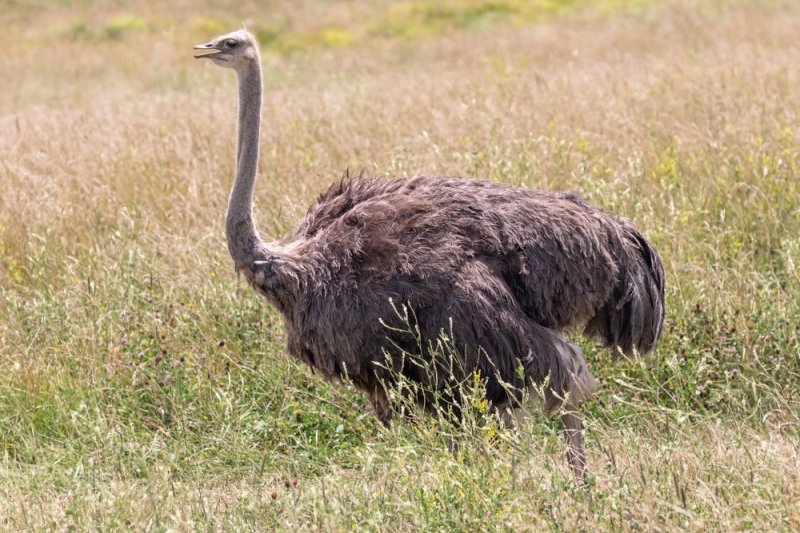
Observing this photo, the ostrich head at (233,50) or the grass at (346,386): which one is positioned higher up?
the ostrich head at (233,50)

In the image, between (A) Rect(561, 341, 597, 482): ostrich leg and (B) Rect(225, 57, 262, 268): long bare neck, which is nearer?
(A) Rect(561, 341, 597, 482): ostrich leg

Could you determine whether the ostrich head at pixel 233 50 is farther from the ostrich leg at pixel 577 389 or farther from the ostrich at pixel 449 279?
the ostrich leg at pixel 577 389

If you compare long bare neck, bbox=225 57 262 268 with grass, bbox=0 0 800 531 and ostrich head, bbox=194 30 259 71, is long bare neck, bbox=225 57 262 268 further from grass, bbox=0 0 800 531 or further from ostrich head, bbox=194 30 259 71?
grass, bbox=0 0 800 531

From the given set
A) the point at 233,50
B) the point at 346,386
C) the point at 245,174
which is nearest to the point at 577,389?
the point at 346,386

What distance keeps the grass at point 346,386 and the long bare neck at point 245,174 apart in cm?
81

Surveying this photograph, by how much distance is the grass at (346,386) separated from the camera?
3291mm

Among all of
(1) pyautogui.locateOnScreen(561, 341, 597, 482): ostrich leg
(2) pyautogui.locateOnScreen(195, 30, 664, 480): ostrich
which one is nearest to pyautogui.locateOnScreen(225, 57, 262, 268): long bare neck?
(2) pyautogui.locateOnScreen(195, 30, 664, 480): ostrich

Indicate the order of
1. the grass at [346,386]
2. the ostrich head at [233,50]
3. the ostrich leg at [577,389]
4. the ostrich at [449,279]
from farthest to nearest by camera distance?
1. the ostrich head at [233,50]
2. the ostrich leg at [577,389]
3. the ostrich at [449,279]
4. the grass at [346,386]

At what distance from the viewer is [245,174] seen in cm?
413

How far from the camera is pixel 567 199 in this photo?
4.23m

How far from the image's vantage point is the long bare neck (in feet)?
13.2

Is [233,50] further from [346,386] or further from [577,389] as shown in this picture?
[577,389]

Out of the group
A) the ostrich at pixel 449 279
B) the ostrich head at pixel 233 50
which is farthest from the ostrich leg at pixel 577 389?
the ostrich head at pixel 233 50

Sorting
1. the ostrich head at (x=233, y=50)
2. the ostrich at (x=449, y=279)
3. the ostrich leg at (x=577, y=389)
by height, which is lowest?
the ostrich leg at (x=577, y=389)
